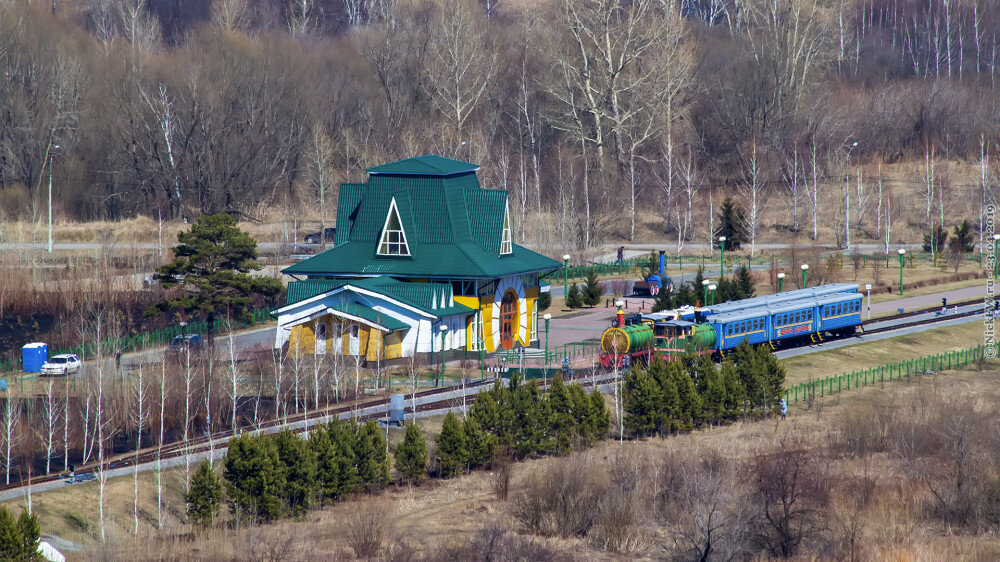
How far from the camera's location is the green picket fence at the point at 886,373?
47.4 m

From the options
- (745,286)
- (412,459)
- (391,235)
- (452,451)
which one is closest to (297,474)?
(412,459)

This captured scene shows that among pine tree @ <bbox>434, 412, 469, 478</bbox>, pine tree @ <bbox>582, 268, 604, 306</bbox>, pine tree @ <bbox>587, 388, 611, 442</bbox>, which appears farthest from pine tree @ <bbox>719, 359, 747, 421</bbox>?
pine tree @ <bbox>582, 268, 604, 306</bbox>

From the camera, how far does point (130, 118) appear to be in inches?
3962

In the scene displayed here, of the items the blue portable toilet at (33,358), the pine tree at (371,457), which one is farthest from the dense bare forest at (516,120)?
the pine tree at (371,457)

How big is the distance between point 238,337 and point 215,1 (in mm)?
107932

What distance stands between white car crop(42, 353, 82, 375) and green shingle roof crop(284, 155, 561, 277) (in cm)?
919

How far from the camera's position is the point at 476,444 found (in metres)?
Answer: 36.4

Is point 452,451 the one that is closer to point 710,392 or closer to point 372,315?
point 710,392

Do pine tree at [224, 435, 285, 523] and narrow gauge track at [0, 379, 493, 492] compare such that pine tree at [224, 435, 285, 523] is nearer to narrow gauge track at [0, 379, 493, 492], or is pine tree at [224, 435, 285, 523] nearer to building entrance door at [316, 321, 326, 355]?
narrow gauge track at [0, 379, 493, 492]

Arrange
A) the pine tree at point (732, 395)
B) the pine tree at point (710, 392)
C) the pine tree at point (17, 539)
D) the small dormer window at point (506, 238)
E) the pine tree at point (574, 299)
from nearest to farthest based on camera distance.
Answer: the pine tree at point (17, 539) → the pine tree at point (710, 392) → the pine tree at point (732, 395) → the small dormer window at point (506, 238) → the pine tree at point (574, 299)

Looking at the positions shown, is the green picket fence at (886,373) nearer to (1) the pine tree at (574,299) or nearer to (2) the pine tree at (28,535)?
(1) the pine tree at (574,299)

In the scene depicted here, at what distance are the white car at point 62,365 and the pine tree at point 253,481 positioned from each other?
18.1 meters

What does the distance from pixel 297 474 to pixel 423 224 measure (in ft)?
71.1

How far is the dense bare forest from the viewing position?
9744cm
